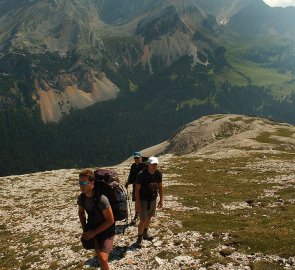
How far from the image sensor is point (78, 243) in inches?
1070

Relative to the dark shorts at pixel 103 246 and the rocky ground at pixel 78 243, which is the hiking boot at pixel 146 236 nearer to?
the rocky ground at pixel 78 243

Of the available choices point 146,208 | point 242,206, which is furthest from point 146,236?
point 242,206

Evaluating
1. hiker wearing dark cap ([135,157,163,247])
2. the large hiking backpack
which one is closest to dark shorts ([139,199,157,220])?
hiker wearing dark cap ([135,157,163,247])

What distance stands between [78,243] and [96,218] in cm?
1139

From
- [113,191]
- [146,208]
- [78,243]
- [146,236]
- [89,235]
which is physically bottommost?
[78,243]

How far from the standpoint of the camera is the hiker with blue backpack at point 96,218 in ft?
53.3

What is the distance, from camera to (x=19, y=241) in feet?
101

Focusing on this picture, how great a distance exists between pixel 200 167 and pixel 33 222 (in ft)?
120

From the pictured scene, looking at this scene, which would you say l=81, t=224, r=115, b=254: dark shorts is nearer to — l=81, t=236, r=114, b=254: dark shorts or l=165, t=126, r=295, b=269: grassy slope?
l=81, t=236, r=114, b=254: dark shorts

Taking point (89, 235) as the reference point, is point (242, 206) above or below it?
below

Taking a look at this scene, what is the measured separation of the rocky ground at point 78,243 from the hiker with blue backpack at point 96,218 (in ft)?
17.6

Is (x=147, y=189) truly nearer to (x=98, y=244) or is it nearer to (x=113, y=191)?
(x=113, y=191)

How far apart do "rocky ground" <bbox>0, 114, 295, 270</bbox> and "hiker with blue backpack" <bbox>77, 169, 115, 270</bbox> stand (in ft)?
17.6

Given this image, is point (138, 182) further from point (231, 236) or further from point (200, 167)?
point (200, 167)
